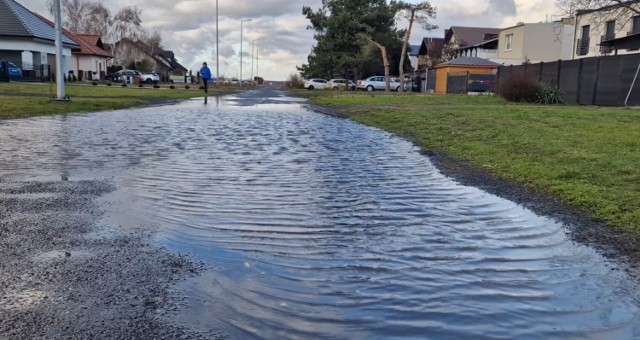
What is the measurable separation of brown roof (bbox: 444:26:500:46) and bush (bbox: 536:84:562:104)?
160ft

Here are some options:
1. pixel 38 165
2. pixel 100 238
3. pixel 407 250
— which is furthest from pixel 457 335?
pixel 38 165

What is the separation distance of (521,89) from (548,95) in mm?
1230

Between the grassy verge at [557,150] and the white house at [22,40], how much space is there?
44.5m

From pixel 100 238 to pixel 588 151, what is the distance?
25.2 feet

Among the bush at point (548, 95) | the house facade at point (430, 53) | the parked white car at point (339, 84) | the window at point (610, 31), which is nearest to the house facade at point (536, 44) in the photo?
the window at point (610, 31)

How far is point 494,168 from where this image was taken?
864 cm

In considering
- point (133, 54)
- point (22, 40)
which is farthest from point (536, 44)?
point (133, 54)

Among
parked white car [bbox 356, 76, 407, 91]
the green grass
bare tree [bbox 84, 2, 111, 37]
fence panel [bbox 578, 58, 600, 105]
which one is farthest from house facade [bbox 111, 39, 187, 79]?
fence panel [bbox 578, 58, 600, 105]

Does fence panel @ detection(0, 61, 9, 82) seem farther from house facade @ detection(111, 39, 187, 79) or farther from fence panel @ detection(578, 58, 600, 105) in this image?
house facade @ detection(111, 39, 187, 79)

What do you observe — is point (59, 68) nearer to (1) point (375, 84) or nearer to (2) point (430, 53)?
(1) point (375, 84)

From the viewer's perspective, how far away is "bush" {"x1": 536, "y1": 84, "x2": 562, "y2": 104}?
26.4 metres

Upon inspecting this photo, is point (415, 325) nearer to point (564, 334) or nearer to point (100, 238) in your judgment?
point (564, 334)

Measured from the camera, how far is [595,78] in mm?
24906

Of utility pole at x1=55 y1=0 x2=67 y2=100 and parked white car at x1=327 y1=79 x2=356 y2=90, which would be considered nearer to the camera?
utility pole at x1=55 y1=0 x2=67 y2=100
